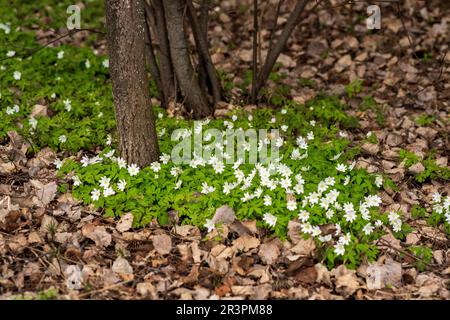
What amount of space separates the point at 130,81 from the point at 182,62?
42.2 inches

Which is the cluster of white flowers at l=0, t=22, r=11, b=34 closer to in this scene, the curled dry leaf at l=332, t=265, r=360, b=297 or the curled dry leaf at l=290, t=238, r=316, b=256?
the curled dry leaf at l=290, t=238, r=316, b=256

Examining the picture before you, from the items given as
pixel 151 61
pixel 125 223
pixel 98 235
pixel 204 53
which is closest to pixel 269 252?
pixel 125 223

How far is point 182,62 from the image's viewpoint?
4.78 metres

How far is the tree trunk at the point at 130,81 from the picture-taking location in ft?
12.0

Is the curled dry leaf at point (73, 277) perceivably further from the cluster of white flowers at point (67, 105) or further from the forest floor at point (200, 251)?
the cluster of white flowers at point (67, 105)

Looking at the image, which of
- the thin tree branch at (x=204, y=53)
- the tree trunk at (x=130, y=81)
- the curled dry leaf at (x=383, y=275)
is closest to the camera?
the curled dry leaf at (x=383, y=275)

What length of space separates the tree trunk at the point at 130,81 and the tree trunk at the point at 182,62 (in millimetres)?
864

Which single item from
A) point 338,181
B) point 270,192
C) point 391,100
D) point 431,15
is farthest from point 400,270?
point 431,15

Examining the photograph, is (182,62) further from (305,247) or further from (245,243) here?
(305,247)

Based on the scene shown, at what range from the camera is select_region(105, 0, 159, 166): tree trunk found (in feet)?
12.0

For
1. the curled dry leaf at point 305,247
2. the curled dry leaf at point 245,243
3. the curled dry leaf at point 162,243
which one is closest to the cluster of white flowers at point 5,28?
the curled dry leaf at point 162,243

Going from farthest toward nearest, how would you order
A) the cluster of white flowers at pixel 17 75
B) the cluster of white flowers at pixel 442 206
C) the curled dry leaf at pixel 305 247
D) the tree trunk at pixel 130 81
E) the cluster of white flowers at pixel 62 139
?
the cluster of white flowers at pixel 17 75 < the cluster of white flowers at pixel 62 139 < the cluster of white flowers at pixel 442 206 < the tree trunk at pixel 130 81 < the curled dry leaf at pixel 305 247

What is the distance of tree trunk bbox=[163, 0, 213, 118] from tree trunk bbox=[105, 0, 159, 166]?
864 mm

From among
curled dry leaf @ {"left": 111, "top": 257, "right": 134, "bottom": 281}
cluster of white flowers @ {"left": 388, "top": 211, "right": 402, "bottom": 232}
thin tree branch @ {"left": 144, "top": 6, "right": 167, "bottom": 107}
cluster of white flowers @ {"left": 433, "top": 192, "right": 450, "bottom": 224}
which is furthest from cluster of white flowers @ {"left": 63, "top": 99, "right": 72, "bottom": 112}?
cluster of white flowers @ {"left": 433, "top": 192, "right": 450, "bottom": 224}
